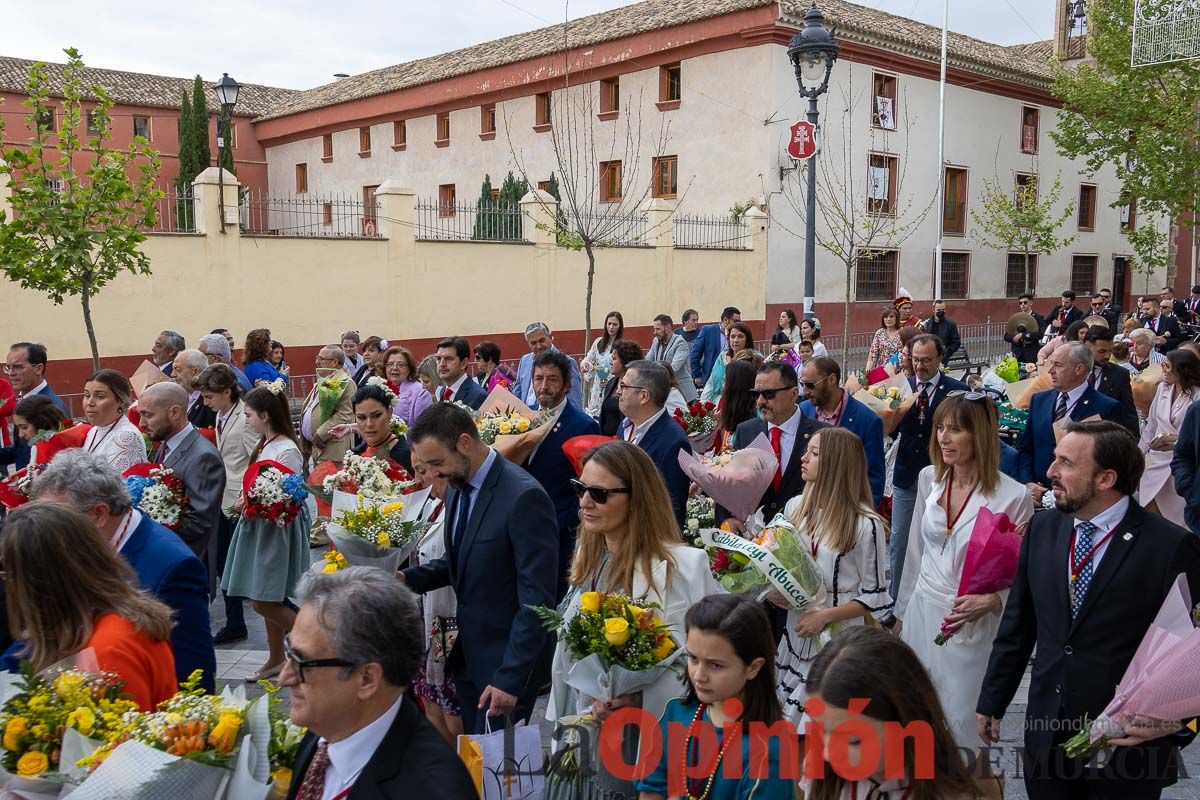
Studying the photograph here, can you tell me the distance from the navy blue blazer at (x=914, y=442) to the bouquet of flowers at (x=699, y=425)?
4.77 feet

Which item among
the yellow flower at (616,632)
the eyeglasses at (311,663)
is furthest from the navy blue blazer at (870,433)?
the eyeglasses at (311,663)

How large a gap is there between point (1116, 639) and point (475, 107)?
33.7 meters

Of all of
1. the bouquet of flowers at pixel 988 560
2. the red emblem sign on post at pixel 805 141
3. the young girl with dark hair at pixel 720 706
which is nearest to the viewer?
the young girl with dark hair at pixel 720 706

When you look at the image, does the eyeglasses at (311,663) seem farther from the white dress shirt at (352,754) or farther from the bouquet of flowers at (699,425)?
the bouquet of flowers at (699,425)

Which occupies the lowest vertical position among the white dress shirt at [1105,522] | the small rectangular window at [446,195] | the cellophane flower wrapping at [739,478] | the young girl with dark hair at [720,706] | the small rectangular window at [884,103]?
the young girl with dark hair at [720,706]

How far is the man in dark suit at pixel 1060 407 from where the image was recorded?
22.1 feet

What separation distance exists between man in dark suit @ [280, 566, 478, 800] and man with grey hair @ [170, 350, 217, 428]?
6188 millimetres

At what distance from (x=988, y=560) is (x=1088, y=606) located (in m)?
0.73


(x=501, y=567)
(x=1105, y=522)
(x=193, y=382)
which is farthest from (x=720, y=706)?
(x=193, y=382)

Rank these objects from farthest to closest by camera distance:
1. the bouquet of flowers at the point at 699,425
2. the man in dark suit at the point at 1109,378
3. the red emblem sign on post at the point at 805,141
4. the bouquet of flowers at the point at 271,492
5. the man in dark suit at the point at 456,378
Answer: the red emblem sign on post at the point at 805,141 → the man in dark suit at the point at 456,378 → the bouquet of flowers at the point at 699,425 → the man in dark suit at the point at 1109,378 → the bouquet of flowers at the point at 271,492

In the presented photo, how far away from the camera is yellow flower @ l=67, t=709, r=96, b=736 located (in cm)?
266

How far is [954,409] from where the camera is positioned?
191 inches

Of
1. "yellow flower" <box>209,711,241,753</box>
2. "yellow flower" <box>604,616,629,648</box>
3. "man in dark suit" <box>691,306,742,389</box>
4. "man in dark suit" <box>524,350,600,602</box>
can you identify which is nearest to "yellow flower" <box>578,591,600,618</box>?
"yellow flower" <box>604,616,629,648</box>

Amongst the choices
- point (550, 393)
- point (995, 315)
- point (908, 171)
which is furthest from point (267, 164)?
point (550, 393)
